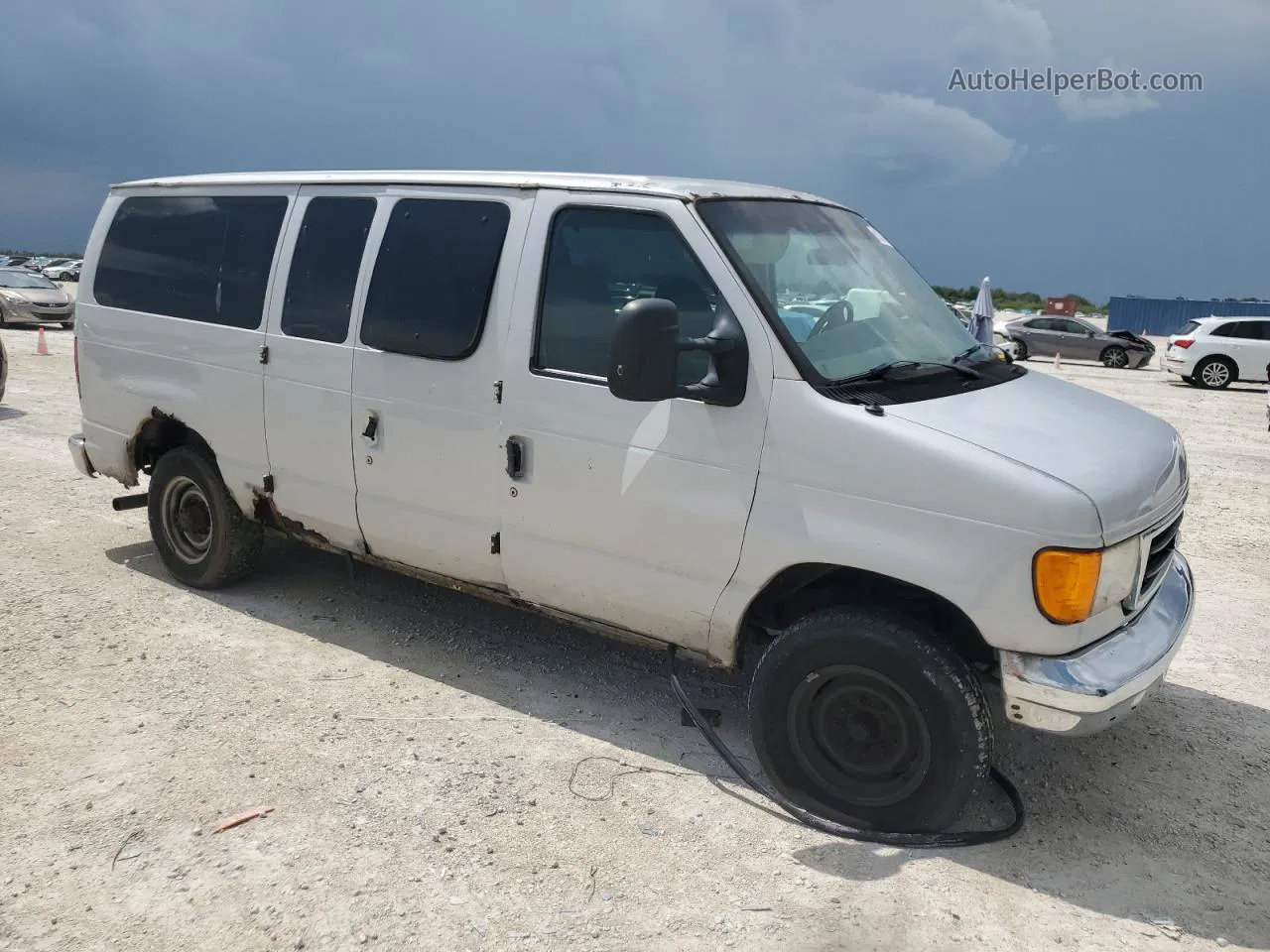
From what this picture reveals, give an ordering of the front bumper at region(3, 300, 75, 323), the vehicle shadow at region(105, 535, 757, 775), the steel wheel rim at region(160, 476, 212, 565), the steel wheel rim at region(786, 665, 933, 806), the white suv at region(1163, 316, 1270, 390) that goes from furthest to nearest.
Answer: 1. the front bumper at region(3, 300, 75, 323)
2. the white suv at region(1163, 316, 1270, 390)
3. the steel wheel rim at region(160, 476, 212, 565)
4. the vehicle shadow at region(105, 535, 757, 775)
5. the steel wheel rim at region(786, 665, 933, 806)

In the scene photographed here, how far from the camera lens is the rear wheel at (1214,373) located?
70.8 ft

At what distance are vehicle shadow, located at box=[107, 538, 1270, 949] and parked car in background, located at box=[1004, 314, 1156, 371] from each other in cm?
2509

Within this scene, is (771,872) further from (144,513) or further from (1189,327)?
(1189,327)

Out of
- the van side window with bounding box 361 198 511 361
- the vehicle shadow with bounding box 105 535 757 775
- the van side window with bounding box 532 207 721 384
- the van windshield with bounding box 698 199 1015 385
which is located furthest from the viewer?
the vehicle shadow with bounding box 105 535 757 775

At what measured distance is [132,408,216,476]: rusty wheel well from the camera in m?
5.68

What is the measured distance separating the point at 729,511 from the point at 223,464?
10.2 feet

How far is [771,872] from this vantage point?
3393 millimetres

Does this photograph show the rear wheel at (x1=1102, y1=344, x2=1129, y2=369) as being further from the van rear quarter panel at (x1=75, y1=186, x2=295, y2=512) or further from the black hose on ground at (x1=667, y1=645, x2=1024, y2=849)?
the van rear quarter panel at (x1=75, y1=186, x2=295, y2=512)

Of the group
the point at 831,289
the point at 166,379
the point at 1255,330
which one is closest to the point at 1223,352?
the point at 1255,330

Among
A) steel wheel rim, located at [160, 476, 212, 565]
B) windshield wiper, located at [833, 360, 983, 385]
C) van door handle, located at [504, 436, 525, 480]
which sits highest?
windshield wiper, located at [833, 360, 983, 385]

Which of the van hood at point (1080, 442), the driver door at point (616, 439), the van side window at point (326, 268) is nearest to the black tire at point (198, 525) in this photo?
the van side window at point (326, 268)

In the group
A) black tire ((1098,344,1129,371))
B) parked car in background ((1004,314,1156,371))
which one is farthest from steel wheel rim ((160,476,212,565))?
black tire ((1098,344,1129,371))

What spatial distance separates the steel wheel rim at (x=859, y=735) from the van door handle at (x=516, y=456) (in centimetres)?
145

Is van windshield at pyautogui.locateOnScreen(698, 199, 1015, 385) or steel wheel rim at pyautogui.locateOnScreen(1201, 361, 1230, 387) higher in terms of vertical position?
van windshield at pyautogui.locateOnScreen(698, 199, 1015, 385)
